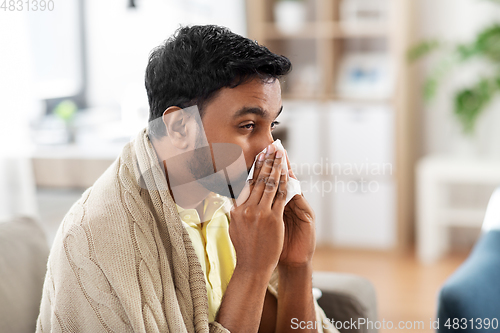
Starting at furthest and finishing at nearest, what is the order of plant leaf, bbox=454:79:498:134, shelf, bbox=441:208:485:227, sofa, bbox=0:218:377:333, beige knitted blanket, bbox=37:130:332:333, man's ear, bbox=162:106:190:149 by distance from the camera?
1. shelf, bbox=441:208:485:227
2. plant leaf, bbox=454:79:498:134
3. sofa, bbox=0:218:377:333
4. man's ear, bbox=162:106:190:149
5. beige knitted blanket, bbox=37:130:332:333

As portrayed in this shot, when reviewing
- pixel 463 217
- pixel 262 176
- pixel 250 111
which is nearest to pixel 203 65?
pixel 250 111

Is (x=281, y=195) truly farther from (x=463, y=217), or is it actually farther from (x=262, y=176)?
(x=463, y=217)

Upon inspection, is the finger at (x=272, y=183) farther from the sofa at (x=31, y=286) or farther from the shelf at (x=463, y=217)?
the shelf at (x=463, y=217)

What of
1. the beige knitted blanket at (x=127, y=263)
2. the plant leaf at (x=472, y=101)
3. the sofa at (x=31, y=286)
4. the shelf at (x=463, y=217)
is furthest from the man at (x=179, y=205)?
the shelf at (x=463, y=217)

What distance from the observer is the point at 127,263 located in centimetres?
92

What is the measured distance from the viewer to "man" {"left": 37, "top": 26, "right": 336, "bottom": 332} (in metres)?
0.91

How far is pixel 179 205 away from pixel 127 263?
0.19 metres

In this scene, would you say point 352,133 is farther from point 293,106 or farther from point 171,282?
point 171,282

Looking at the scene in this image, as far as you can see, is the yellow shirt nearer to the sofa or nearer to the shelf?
the sofa

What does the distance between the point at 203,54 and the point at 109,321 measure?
1.63 feet

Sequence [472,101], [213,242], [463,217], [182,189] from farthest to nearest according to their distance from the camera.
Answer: [463,217] < [472,101] < [213,242] < [182,189]

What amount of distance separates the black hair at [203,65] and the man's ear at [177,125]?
0.6 inches

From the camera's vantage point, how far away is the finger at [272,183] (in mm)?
979

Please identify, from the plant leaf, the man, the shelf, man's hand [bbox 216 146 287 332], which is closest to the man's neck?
the man
